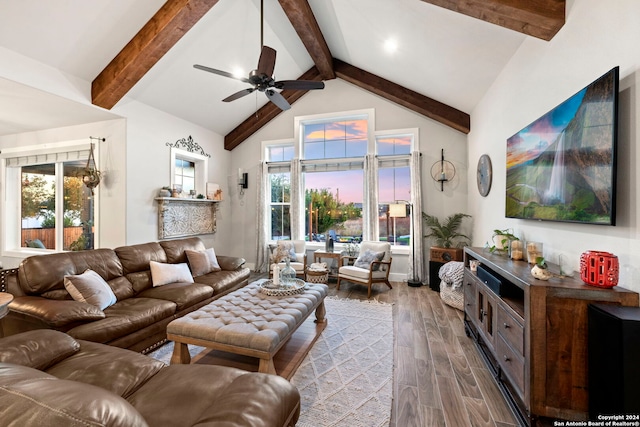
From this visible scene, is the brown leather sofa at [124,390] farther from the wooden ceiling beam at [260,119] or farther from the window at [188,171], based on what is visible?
the wooden ceiling beam at [260,119]

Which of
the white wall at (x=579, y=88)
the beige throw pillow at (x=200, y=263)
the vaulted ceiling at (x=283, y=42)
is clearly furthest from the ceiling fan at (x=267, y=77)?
the beige throw pillow at (x=200, y=263)

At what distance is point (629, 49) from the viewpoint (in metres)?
1.52

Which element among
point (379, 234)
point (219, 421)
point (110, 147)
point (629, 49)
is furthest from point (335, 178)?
point (219, 421)

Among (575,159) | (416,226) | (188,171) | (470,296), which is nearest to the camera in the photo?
(575,159)

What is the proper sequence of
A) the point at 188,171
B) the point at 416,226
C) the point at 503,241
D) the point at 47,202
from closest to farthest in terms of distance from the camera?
the point at 503,241 < the point at 47,202 < the point at 416,226 < the point at 188,171

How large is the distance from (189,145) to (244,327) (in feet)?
13.9

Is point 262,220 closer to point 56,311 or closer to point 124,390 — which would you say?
point 56,311

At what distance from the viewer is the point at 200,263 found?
3.83m

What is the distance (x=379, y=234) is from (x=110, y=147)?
4.79 metres

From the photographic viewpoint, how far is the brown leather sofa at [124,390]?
0.59m

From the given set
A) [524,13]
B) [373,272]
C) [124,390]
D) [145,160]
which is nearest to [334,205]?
[373,272]

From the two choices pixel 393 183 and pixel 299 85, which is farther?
pixel 393 183

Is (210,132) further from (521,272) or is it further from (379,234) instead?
(521,272)

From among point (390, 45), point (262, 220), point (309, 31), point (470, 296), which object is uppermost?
point (309, 31)
